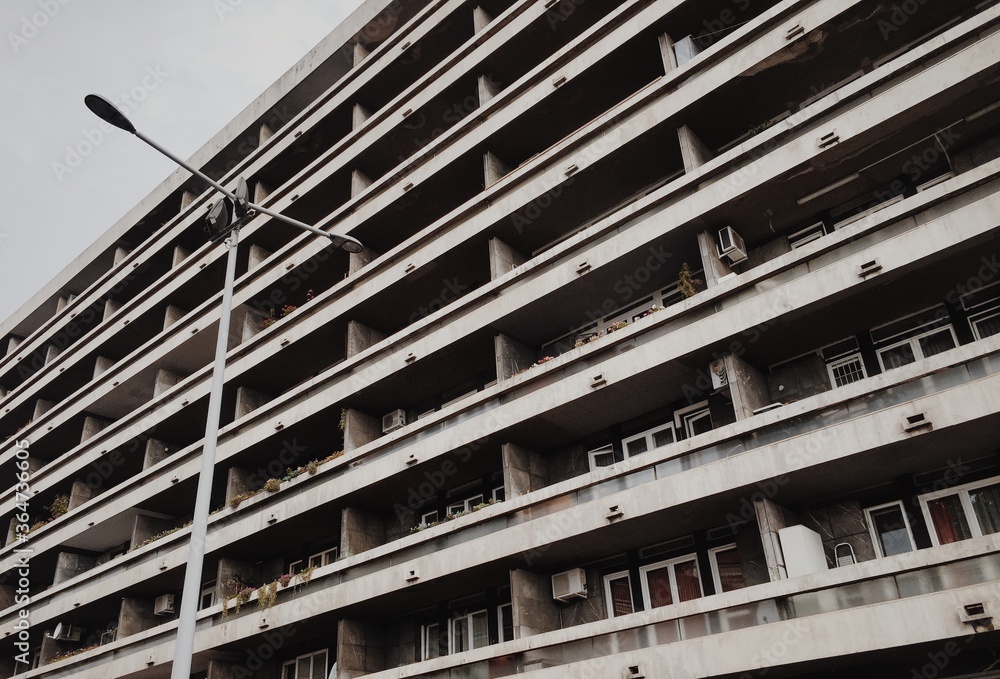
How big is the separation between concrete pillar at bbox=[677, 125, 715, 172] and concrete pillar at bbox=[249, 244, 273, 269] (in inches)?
658

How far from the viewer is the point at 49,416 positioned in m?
34.8

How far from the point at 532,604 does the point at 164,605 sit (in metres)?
15.0

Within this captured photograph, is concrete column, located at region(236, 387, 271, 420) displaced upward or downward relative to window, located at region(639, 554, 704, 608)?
upward

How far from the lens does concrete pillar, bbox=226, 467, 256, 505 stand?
2519cm

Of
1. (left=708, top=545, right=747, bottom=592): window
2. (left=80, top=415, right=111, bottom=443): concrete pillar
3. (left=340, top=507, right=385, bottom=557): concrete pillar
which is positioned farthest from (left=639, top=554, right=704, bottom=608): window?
(left=80, top=415, right=111, bottom=443): concrete pillar

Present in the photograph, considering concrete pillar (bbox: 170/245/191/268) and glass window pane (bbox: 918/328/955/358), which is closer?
glass window pane (bbox: 918/328/955/358)

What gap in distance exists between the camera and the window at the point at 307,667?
21.7 m

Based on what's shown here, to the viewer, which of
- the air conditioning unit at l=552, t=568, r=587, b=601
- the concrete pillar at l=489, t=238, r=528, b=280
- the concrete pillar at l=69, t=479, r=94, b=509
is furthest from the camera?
the concrete pillar at l=69, t=479, r=94, b=509

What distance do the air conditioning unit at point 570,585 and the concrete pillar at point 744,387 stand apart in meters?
4.80

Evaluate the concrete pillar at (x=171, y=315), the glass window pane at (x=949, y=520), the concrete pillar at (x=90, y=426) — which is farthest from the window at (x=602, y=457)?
the concrete pillar at (x=90, y=426)

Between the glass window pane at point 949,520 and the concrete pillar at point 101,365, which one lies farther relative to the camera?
the concrete pillar at point 101,365

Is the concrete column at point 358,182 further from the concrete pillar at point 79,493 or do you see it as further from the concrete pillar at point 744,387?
the concrete pillar at point 79,493

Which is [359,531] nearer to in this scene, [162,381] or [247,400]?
[247,400]

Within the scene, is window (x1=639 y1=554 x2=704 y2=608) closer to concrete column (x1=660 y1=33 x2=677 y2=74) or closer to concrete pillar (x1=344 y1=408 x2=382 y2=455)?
concrete pillar (x1=344 y1=408 x2=382 y2=455)
